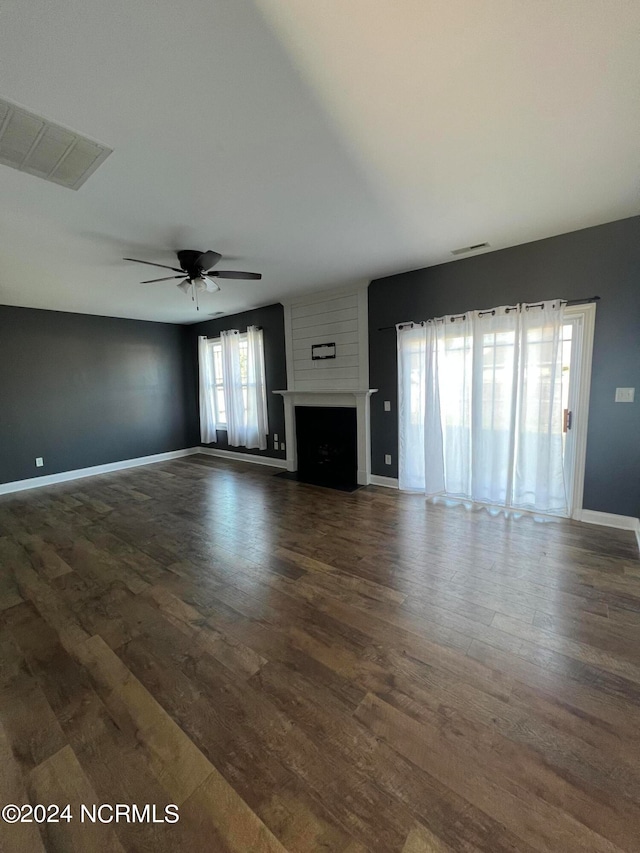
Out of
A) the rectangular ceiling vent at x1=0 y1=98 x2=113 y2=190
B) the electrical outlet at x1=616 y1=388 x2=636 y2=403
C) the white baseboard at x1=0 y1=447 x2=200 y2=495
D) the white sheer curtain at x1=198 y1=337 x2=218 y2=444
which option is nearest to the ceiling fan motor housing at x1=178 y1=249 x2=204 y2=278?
the rectangular ceiling vent at x1=0 y1=98 x2=113 y2=190

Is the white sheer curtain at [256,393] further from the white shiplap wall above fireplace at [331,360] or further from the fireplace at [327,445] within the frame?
the fireplace at [327,445]

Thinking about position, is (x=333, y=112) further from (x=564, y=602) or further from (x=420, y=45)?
(x=564, y=602)

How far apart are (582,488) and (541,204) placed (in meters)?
2.51

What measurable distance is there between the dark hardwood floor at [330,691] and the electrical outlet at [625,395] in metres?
1.20

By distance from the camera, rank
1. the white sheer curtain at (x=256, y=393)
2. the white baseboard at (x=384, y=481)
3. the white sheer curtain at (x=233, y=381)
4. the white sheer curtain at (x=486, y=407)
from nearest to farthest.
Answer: the white sheer curtain at (x=486, y=407) → the white baseboard at (x=384, y=481) → the white sheer curtain at (x=256, y=393) → the white sheer curtain at (x=233, y=381)

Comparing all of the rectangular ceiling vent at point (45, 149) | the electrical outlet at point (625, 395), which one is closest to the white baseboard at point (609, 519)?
the electrical outlet at point (625, 395)

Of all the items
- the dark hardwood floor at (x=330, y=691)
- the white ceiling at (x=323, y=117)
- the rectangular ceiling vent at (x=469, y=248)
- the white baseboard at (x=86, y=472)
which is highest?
the rectangular ceiling vent at (x=469, y=248)

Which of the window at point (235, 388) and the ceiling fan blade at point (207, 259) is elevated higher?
the ceiling fan blade at point (207, 259)

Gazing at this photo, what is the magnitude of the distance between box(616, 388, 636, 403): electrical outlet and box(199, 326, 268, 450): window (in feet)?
14.9

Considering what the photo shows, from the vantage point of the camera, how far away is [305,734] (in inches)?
53.3

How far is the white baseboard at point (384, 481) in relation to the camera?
4.45m

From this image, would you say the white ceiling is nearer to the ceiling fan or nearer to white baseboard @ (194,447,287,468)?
the ceiling fan

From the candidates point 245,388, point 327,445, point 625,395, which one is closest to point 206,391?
point 245,388

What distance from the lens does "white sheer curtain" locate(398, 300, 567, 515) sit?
10.6ft
